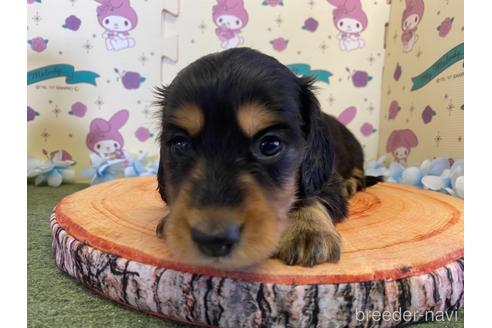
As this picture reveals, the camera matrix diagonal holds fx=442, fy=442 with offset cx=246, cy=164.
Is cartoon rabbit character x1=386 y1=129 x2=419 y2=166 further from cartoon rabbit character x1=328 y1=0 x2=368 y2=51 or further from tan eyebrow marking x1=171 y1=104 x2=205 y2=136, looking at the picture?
tan eyebrow marking x1=171 y1=104 x2=205 y2=136

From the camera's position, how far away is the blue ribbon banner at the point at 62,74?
146 inches

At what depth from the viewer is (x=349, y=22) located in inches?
155

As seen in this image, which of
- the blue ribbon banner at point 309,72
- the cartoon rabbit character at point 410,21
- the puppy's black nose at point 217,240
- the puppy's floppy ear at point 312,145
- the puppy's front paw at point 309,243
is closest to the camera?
the puppy's black nose at point 217,240

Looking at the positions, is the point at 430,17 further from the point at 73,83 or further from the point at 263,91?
the point at 73,83

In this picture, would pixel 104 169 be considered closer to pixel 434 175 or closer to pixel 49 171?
pixel 49 171

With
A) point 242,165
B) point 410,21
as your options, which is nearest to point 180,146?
point 242,165

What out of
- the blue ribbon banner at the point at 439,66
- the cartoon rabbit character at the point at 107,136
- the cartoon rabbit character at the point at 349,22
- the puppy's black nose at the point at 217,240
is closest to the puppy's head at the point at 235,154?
the puppy's black nose at the point at 217,240

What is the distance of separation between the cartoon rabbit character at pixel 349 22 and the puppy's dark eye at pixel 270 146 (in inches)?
107

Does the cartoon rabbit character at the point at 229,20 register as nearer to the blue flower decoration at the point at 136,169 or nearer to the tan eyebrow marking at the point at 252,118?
the blue flower decoration at the point at 136,169

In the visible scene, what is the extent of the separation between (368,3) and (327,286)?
3327 mm

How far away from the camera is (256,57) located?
1.64m

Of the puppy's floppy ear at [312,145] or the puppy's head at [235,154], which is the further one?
the puppy's floppy ear at [312,145]

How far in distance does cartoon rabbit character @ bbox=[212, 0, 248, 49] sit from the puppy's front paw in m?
2.60

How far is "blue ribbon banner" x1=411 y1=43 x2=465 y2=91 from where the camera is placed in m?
2.97
